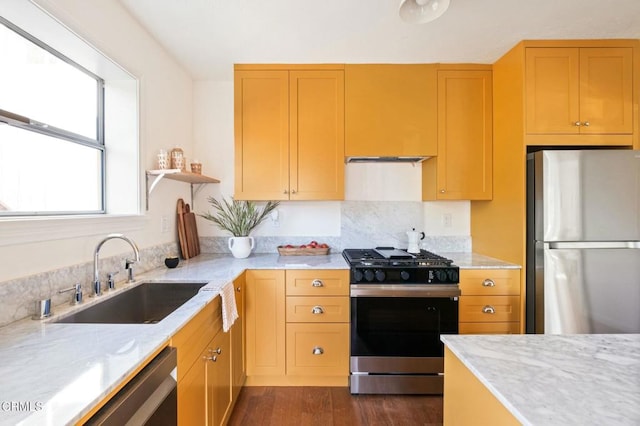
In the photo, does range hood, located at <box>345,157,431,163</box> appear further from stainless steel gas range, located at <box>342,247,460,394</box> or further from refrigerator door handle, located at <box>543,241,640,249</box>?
refrigerator door handle, located at <box>543,241,640,249</box>

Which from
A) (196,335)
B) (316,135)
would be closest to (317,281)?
(196,335)

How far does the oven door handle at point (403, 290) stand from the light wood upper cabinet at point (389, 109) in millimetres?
1047

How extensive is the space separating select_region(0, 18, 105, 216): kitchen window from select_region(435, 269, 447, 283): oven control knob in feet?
7.23

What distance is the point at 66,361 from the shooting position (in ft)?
2.59

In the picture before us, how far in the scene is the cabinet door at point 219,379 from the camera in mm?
1396

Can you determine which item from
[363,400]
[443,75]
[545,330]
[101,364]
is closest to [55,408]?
[101,364]

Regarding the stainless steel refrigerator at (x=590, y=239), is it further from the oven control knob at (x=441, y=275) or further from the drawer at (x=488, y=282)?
the oven control knob at (x=441, y=275)

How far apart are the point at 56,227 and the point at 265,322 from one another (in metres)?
1.32

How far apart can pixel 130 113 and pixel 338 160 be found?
1.45 m

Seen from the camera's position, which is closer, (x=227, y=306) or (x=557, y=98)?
(x=227, y=306)

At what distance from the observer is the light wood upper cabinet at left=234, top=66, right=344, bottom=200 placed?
2.33 m

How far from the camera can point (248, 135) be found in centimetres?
234

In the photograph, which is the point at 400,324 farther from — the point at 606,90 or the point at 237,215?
the point at 606,90

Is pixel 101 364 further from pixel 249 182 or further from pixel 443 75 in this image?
pixel 443 75
